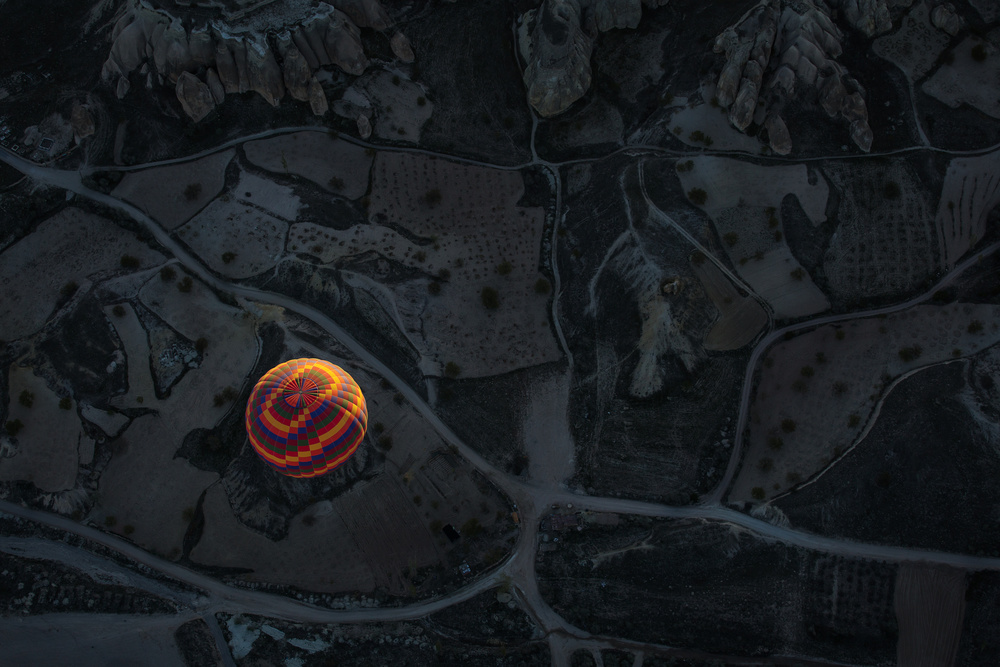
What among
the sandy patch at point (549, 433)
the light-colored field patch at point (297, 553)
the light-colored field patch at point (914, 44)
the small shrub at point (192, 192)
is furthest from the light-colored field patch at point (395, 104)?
the light-colored field patch at point (914, 44)

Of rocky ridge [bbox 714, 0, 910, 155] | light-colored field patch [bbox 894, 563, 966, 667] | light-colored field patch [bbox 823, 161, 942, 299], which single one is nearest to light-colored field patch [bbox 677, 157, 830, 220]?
light-colored field patch [bbox 823, 161, 942, 299]

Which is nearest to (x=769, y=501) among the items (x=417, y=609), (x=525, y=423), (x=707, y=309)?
(x=707, y=309)

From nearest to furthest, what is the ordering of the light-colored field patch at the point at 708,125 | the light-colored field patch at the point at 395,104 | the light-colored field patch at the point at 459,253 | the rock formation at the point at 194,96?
the light-colored field patch at the point at 459,253 < the light-colored field patch at the point at 708,125 < the rock formation at the point at 194,96 < the light-colored field patch at the point at 395,104

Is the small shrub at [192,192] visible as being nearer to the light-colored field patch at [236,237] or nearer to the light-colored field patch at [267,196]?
the light-colored field patch at [236,237]

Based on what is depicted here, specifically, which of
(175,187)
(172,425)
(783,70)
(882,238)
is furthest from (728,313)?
(175,187)

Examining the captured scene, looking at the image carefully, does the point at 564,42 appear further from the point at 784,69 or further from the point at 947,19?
the point at 947,19

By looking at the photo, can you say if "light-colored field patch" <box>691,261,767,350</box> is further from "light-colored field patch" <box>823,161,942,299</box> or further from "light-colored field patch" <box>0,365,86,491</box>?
"light-colored field patch" <box>0,365,86,491</box>
